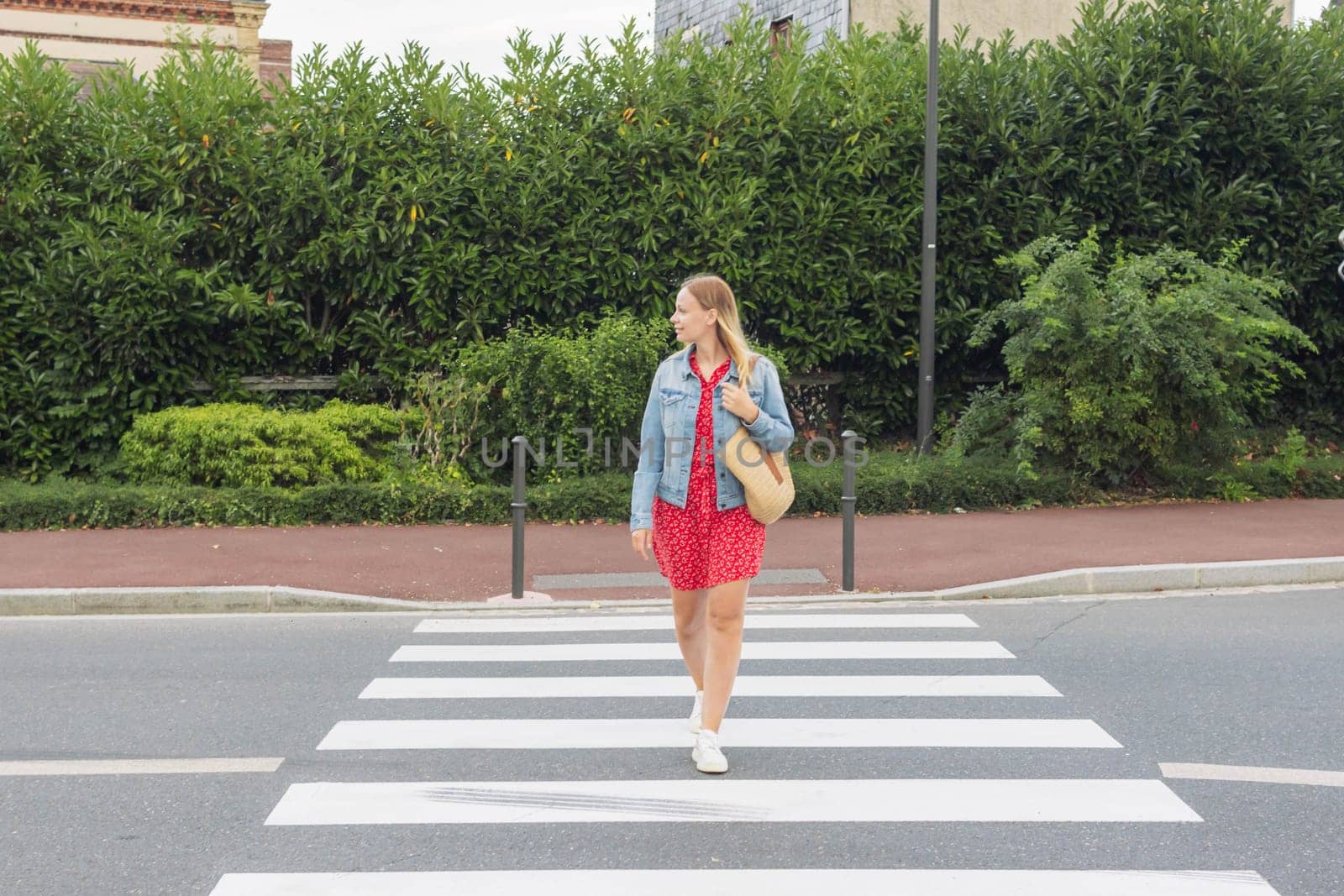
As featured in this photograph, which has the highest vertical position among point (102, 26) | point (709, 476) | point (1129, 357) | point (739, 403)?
point (102, 26)

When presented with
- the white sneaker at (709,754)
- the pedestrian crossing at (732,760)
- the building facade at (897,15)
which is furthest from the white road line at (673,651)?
the building facade at (897,15)

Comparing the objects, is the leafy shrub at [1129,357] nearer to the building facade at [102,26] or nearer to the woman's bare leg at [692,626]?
the woman's bare leg at [692,626]

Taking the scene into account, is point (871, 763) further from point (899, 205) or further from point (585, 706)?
point (899, 205)

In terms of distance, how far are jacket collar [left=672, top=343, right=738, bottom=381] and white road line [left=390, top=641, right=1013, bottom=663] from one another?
242 centimetres

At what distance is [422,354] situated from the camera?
14.4 m

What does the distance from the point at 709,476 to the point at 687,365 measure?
0.48 metres

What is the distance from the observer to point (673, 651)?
318 inches

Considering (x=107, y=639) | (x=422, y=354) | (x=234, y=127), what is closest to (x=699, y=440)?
(x=107, y=639)

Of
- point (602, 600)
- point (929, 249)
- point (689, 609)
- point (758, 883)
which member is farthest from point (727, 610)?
point (929, 249)

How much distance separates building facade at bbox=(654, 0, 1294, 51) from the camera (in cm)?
2191

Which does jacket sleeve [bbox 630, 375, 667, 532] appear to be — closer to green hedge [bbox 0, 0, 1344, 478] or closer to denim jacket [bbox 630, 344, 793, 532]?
denim jacket [bbox 630, 344, 793, 532]

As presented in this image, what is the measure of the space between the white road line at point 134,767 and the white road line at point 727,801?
40 cm

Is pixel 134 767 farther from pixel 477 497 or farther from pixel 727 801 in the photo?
pixel 477 497

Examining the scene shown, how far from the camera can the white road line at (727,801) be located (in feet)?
17.0
